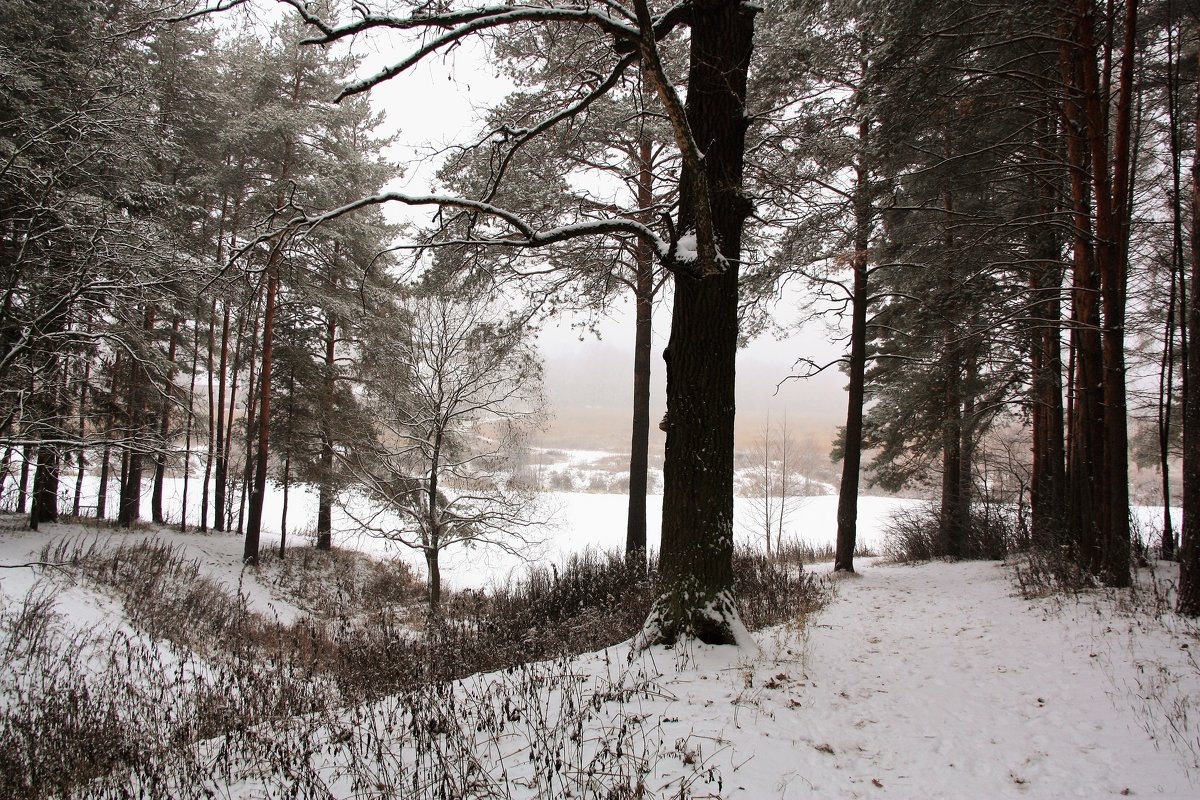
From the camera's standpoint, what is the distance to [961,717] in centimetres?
324

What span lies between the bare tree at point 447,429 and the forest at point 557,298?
0.09m

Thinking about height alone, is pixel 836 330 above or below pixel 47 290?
above

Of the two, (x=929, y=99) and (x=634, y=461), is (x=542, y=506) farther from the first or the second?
(x=929, y=99)

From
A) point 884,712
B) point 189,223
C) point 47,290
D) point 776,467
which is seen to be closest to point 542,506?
point 47,290

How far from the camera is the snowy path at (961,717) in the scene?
8.16 ft

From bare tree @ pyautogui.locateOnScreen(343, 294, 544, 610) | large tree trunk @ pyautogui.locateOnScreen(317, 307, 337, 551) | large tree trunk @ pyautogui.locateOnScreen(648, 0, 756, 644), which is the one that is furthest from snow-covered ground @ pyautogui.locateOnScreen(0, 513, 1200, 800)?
large tree trunk @ pyautogui.locateOnScreen(317, 307, 337, 551)

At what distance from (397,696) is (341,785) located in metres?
0.90

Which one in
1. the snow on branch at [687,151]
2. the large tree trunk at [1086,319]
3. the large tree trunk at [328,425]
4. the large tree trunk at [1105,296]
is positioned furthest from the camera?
the large tree trunk at [328,425]

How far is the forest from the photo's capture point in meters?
3.83

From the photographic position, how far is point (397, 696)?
3.51 meters

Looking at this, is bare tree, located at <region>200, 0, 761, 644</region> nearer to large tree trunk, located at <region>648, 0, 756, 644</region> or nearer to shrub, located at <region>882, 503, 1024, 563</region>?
large tree trunk, located at <region>648, 0, 756, 644</region>

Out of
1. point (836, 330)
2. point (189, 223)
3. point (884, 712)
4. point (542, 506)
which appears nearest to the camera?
point (884, 712)

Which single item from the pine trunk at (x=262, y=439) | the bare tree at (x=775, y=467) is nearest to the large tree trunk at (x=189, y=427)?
the pine trunk at (x=262, y=439)

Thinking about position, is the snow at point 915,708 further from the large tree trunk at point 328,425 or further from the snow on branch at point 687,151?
the large tree trunk at point 328,425
